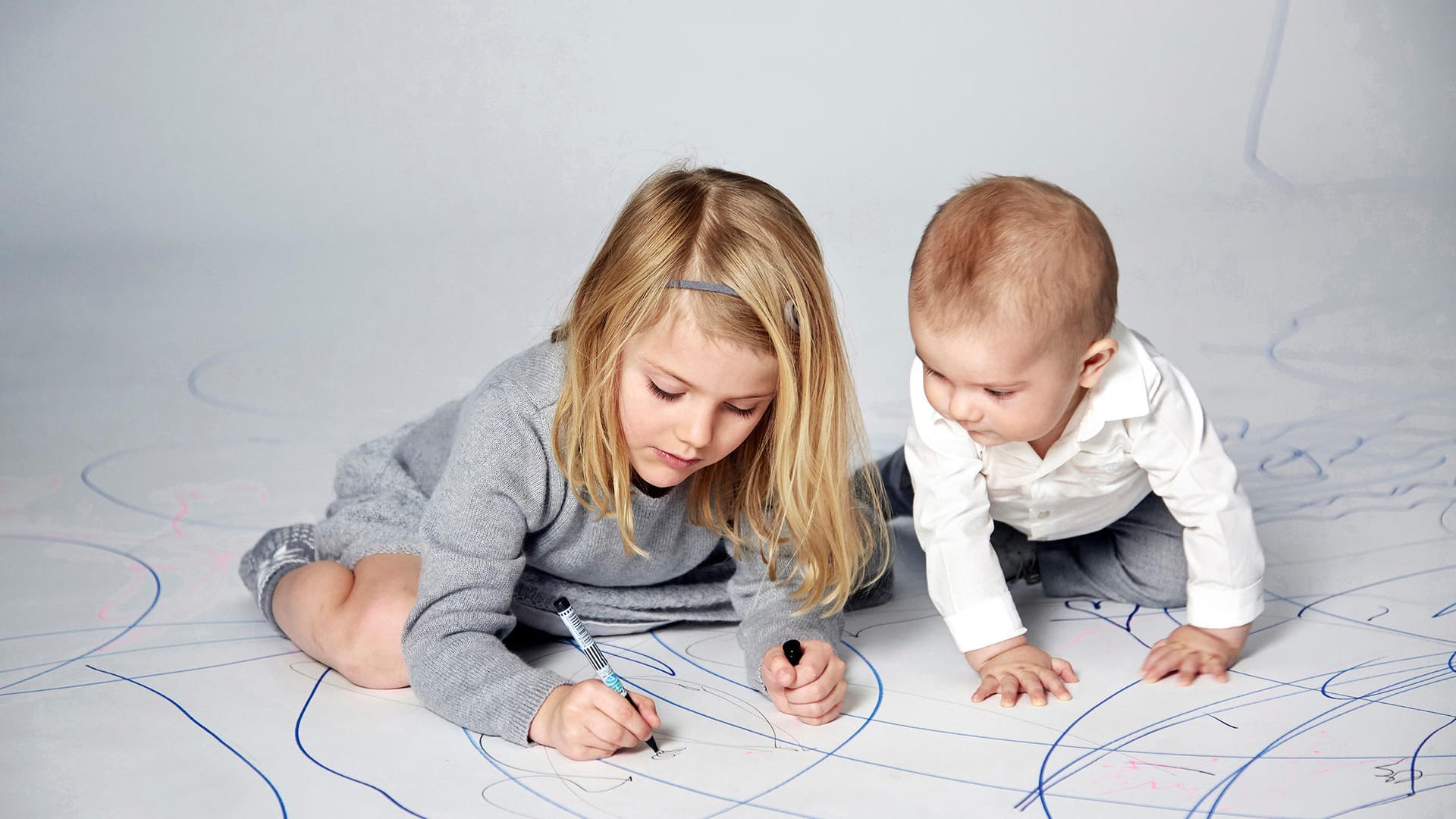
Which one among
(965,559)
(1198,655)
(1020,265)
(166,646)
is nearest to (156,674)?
(166,646)

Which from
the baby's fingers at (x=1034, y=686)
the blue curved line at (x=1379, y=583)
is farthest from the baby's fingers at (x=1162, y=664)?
the blue curved line at (x=1379, y=583)

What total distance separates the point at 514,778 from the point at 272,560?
20.9 inches

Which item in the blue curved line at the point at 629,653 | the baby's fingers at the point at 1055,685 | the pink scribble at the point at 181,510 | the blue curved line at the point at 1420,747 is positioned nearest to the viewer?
the blue curved line at the point at 1420,747

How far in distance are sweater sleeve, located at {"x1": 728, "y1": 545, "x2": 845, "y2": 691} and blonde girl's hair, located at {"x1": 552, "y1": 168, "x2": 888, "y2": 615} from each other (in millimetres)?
13

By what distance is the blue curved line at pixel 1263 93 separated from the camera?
11.5 ft

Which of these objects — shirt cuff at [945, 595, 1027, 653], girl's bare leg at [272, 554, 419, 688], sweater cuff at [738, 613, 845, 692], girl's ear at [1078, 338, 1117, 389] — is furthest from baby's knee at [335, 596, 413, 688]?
girl's ear at [1078, 338, 1117, 389]

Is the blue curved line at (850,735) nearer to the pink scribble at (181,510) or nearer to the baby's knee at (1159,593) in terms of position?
the baby's knee at (1159,593)

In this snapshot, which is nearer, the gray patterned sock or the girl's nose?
the girl's nose

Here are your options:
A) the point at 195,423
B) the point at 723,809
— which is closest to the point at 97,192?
the point at 195,423

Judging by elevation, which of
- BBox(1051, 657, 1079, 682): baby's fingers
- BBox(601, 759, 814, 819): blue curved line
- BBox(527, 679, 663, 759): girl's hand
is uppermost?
BBox(527, 679, 663, 759): girl's hand

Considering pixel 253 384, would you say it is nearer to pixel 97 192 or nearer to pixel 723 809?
pixel 97 192

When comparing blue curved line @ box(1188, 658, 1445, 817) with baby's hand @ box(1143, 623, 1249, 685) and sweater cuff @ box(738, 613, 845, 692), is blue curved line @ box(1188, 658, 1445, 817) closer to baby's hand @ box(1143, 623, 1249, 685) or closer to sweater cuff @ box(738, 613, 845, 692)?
baby's hand @ box(1143, 623, 1249, 685)

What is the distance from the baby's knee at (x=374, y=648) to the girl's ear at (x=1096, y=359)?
74cm

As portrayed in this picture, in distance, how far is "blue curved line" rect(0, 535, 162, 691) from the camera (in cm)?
141
